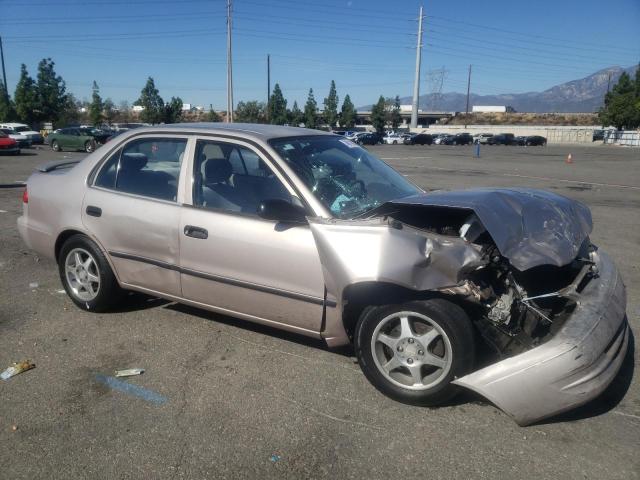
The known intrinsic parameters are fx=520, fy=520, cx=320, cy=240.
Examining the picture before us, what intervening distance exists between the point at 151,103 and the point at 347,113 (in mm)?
41359

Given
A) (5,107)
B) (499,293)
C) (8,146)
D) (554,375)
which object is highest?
(5,107)

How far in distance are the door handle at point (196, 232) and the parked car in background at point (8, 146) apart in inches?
1035

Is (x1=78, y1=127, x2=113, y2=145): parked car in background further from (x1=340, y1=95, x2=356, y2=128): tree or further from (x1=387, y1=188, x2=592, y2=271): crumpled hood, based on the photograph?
(x1=340, y1=95, x2=356, y2=128): tree

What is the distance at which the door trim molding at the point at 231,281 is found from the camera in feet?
10.9

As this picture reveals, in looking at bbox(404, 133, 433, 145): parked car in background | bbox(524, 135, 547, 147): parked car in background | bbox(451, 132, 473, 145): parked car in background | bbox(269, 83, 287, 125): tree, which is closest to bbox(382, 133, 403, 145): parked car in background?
bbox(404, 133, 433, 145): parked car in background

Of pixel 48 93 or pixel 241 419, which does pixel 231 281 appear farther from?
pixel 48 93

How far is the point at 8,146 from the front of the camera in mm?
→ 25531

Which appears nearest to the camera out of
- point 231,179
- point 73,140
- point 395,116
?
point 231,179

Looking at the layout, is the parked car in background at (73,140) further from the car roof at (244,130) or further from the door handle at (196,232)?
the door handle at (196,232)

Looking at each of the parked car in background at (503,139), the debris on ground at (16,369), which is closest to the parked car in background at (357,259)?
the debris on ground at (16,369)

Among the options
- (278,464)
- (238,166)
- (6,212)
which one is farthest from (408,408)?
(6,212)

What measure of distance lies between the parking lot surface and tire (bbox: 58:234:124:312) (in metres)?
0.18

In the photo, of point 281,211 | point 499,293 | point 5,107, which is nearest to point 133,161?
point 281,211

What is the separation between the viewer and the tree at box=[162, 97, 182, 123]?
193 ft
